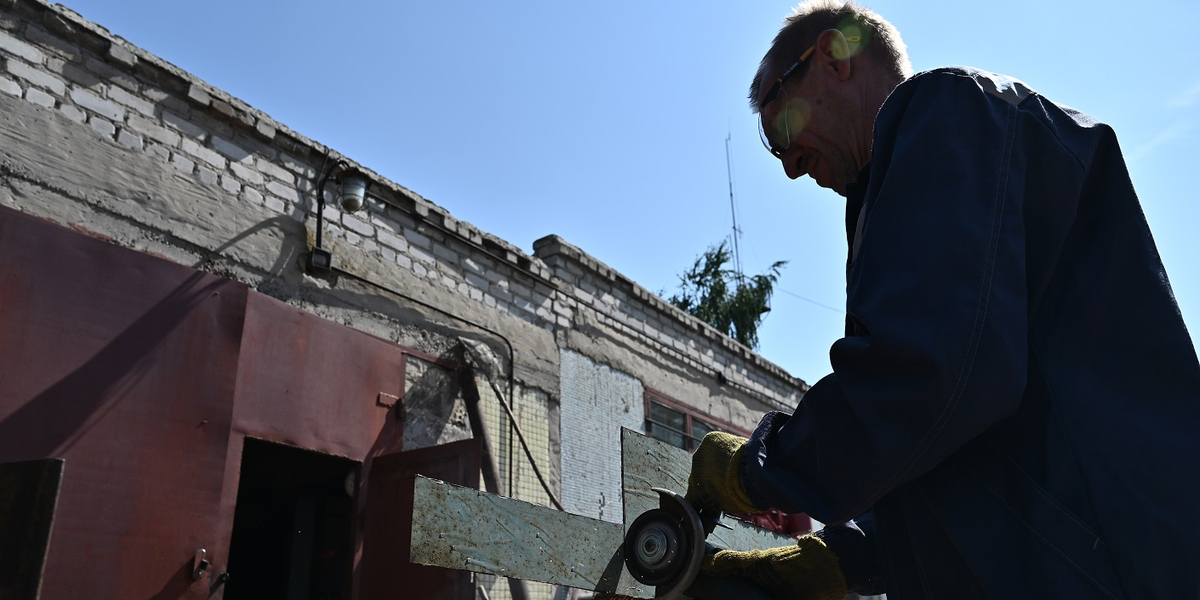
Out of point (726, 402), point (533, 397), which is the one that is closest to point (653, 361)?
point (726, 402)

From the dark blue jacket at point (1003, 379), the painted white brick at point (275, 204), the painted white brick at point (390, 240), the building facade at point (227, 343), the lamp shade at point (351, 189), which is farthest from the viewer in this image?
the painted white brick at point (390, 240)

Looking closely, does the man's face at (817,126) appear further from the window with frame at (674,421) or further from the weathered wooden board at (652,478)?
the window with frame at (674,421)

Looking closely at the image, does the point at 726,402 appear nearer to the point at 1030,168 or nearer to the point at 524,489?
the point at 524,489

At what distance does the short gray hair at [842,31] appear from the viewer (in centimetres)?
180

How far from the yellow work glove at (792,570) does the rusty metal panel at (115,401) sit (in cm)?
379

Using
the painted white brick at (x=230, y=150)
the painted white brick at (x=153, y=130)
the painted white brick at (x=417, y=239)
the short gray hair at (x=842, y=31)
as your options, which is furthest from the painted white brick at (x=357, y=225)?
the short gray hair at (x=842, y=31)

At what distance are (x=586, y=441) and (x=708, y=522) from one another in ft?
20.2

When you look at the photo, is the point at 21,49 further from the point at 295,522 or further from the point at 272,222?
the point at 295,522

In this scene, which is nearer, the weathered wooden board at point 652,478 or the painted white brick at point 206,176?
the weathered wooden board at point 652,478

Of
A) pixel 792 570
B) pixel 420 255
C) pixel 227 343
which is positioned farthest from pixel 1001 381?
pixel 420 255

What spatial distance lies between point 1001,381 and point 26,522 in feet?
10.2

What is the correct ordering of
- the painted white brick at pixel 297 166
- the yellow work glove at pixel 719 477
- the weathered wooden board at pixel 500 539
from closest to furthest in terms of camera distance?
the yellow work glove at pixel 719 477 → the weathered wooden board at pixel 500 539 → the painted white brick at pixel 297 166

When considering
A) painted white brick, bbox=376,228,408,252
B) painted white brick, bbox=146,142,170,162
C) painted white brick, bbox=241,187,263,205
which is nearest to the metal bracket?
painted white brick, bbox=241,187,263,205

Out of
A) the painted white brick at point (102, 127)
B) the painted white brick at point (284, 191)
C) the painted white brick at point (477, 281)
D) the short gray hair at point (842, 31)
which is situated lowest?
the short gray hair at point (842, 31)
